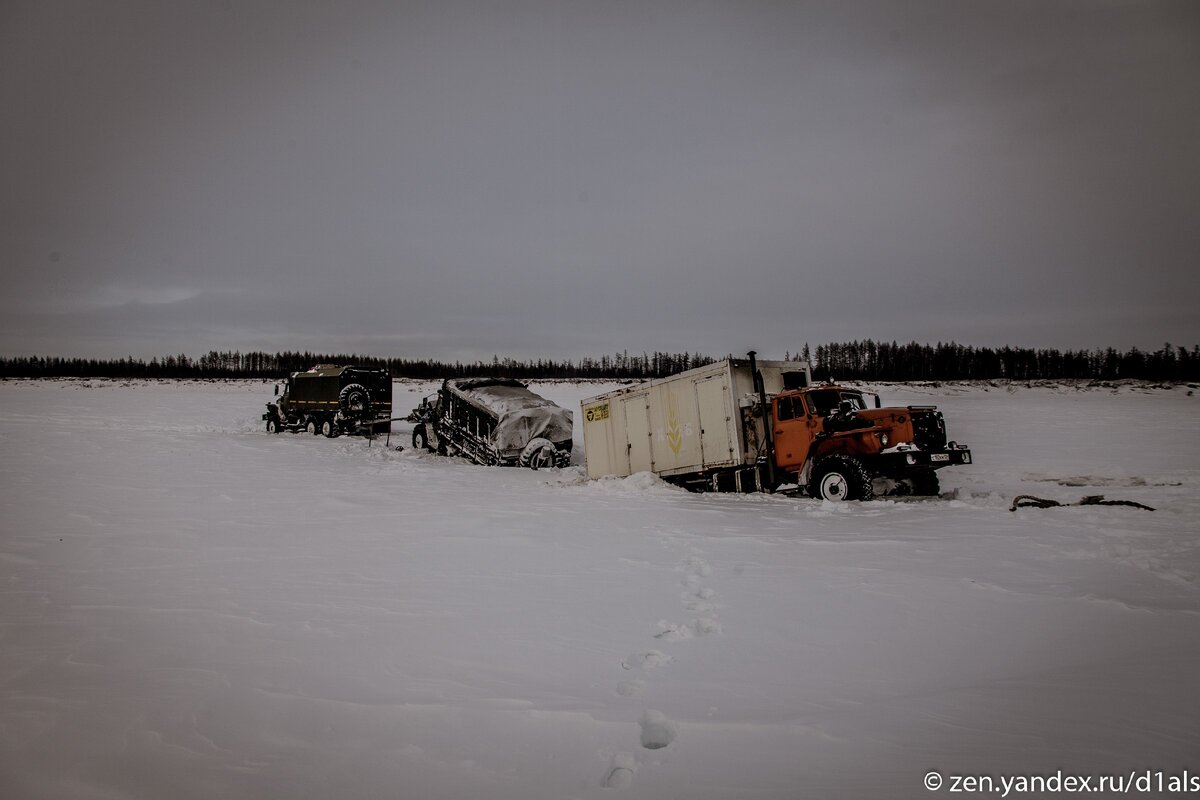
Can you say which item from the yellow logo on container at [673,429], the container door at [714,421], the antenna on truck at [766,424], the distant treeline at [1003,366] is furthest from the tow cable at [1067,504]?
the distant treeline at [1003,366]

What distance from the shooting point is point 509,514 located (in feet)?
33.5

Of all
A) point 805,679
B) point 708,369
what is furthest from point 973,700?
point 708,369

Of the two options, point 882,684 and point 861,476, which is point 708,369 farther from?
point 882,684

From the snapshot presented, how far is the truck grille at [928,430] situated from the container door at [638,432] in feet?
19.0

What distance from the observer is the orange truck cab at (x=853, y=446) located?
36.8ft

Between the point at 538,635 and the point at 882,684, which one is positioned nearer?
the point at 882,684

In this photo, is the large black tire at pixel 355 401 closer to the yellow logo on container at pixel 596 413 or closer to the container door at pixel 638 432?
the yellow logo on container at pixel 596 413

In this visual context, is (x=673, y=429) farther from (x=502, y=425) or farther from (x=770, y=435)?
(x=502, y=425)

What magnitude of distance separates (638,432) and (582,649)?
10.6 m

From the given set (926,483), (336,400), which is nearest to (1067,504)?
(926,483)

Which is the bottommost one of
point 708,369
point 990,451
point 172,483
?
point 990,451

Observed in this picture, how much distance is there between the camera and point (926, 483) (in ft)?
39.4

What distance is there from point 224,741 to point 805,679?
3415 millimetres

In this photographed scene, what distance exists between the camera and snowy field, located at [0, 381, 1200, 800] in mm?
2920
